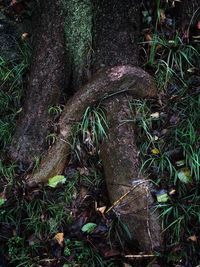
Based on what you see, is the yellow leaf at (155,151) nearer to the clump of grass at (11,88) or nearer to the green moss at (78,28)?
the green moss at (78,28)

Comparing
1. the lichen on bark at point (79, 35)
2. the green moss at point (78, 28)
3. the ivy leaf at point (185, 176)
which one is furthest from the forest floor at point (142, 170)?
the green moss at point (78, 28)

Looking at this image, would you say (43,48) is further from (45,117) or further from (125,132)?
(125,132)

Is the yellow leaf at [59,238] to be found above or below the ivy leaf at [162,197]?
below

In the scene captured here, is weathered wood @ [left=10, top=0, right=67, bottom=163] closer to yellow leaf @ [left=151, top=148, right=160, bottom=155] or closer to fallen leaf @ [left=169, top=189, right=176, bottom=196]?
yellow leaf @ [left=151, top=148, right=160, bottom=155]

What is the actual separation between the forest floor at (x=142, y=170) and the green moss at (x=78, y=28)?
0.56m

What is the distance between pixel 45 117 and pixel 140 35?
50.7 inches

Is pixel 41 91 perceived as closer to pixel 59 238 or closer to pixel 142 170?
pixel 142 170

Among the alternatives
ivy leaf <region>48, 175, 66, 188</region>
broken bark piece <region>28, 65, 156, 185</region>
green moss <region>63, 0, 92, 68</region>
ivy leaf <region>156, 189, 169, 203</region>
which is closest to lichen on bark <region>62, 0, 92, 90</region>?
green moss <region>63, 0, 92, 68</region>

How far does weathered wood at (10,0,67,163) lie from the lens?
377 cm

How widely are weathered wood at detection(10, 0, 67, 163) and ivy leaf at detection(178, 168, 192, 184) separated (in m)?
1.38

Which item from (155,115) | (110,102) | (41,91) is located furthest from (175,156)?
(41,91)

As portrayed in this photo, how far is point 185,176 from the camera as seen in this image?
11.0 ft

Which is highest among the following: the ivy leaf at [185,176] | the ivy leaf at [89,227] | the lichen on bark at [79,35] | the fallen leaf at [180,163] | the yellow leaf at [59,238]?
the lichen on bark at [79,35]

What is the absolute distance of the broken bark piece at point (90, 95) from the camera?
351 centimetres
